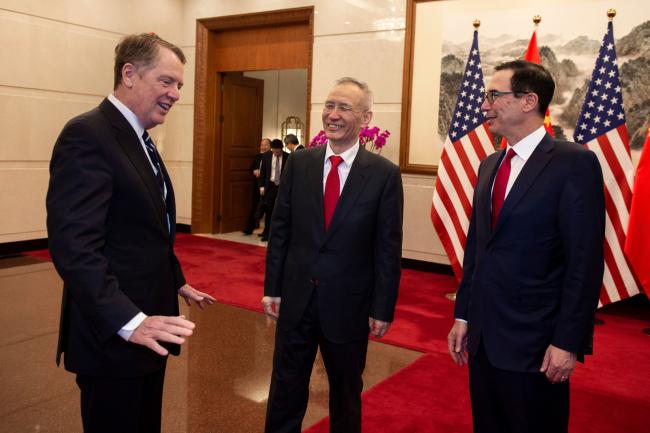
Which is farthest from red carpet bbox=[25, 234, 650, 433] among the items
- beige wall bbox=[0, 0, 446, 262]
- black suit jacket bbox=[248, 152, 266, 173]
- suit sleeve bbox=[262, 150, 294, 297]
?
black suit jacket bbox=[248, 152, 266, 173]

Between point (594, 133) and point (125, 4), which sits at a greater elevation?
point (125, 4)

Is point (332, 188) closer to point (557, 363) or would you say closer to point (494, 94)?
point (494, 94)

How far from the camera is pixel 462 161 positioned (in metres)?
5.47

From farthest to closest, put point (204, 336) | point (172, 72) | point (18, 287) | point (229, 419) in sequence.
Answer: point (18, 287) < point (204, 336) < point (229, 419) < point (172, 72)

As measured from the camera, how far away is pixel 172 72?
1.73 m

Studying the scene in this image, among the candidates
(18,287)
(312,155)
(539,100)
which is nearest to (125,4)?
(18,287)

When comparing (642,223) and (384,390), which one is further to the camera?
(642,223)

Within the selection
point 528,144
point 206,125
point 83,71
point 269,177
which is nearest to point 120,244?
point 528,144

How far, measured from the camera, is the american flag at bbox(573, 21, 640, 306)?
15.4 ft

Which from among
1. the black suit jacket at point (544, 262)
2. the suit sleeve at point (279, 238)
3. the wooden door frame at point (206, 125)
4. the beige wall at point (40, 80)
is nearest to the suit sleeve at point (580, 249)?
the black suit jacket at point (544, 262)

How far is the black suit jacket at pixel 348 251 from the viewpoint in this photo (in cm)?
222

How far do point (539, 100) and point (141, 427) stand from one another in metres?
1.59

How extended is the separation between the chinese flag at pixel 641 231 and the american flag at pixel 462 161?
49.8 inches

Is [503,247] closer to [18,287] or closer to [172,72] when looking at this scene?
[172,72]
